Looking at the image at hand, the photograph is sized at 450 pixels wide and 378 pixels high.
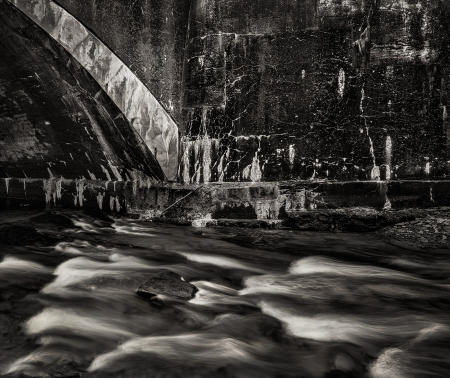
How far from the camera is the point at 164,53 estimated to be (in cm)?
405

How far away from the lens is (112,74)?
12.9ft

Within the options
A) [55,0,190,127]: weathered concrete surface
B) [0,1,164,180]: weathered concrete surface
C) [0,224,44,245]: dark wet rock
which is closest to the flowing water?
[0,224,44,245]: dark wet rock

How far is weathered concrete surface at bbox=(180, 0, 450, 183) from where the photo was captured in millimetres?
3699

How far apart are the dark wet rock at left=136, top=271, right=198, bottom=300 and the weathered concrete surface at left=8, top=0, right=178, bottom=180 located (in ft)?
4.60

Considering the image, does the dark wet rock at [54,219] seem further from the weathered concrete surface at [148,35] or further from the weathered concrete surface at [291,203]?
the weathered concrete surface at [148,35]

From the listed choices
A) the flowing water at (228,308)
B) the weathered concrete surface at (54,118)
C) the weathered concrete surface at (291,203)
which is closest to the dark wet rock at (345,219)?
the weathered concrete surface at (291,203)

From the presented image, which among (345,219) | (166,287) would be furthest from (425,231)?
(166,287)

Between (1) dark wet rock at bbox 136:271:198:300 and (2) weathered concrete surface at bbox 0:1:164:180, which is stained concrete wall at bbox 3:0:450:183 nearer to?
(2) weathered concrete surface at bbox 0:1:164:180

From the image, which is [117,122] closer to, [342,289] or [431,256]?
[342,289]

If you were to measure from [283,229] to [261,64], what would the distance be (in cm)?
154

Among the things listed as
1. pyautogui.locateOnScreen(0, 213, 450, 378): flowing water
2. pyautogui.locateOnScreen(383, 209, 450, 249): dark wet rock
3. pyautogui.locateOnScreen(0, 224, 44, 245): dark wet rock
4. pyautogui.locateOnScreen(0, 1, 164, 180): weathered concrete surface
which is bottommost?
pyautogui.locateOnScreen(0, 213, 450, 378): flowing water

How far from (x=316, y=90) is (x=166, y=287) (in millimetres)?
2187

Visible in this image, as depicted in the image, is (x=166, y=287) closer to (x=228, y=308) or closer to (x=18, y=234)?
(x=228, y=308)

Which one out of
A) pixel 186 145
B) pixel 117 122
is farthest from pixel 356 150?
pixel 117 122
